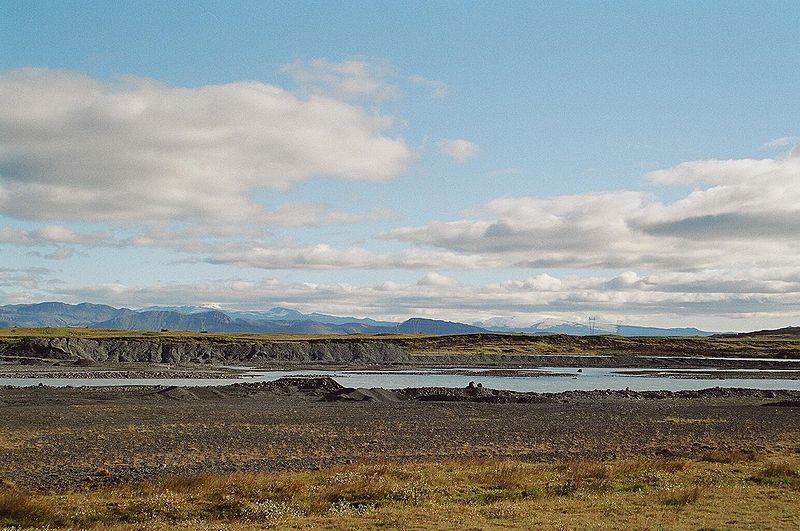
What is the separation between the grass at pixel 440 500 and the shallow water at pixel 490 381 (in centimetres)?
5254

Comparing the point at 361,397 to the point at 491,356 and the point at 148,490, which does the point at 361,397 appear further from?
the point at 491,356

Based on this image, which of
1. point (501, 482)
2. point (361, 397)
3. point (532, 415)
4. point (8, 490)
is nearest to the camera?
point (8, 490)

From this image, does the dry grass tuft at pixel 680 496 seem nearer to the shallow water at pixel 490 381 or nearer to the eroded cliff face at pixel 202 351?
the shallow water at pixel 490 381

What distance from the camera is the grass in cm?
1911

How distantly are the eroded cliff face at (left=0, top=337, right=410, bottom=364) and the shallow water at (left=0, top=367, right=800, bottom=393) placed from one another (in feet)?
80.8

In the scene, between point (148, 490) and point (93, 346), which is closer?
point (148, 490)

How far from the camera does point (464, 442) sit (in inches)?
1497

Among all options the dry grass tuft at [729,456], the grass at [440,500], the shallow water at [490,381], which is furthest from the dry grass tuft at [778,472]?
the shallow water at [490,381]

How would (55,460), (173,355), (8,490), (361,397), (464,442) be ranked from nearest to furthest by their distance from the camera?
(8,490), (55,460), (464,442), (361,397), (173,355)

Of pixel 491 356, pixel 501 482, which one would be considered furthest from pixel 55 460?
pixel 491 356

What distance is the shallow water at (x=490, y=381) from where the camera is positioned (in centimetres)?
8325

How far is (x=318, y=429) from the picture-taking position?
4219cm

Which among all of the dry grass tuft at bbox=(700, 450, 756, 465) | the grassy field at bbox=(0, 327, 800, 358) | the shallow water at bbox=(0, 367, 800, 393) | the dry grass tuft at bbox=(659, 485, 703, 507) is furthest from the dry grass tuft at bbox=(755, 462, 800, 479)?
the grassy field at bbox=(0, 327, 800, 358)

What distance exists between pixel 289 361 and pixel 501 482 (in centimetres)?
11208
